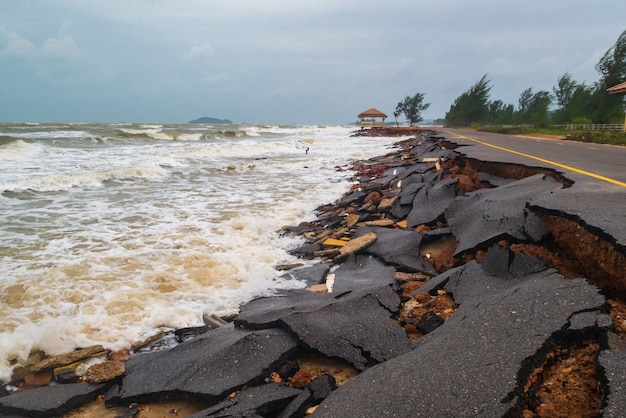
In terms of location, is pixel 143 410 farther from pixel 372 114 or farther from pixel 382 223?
pixel 372 114

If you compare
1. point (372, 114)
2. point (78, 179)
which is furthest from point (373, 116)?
point (78, 179)

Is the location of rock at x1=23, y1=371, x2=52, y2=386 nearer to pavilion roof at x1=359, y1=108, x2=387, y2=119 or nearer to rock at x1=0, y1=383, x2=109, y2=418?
rock at x1=0, y1=383, x2=109, y2=418

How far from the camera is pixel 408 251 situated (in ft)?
17.2

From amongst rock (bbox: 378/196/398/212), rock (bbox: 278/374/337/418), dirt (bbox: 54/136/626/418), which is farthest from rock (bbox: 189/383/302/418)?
rock (bbox: 378/196/398/212)

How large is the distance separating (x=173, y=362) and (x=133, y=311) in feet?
4.54

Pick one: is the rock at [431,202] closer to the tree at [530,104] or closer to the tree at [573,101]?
the tree at [573,101]

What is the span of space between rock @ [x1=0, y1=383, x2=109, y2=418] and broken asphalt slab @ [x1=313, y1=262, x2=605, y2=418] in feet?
6.42

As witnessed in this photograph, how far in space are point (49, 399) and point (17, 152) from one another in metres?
23.4

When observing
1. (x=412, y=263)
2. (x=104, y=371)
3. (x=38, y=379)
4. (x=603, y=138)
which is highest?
(x=603, y=138)

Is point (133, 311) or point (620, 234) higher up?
point (620, 234)

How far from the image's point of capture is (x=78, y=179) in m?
12.7

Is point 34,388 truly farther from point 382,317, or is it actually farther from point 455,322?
point 455,322

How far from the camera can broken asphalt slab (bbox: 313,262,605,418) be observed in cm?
184

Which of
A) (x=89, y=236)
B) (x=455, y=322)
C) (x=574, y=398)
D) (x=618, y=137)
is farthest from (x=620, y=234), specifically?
(x=618, y=137)
